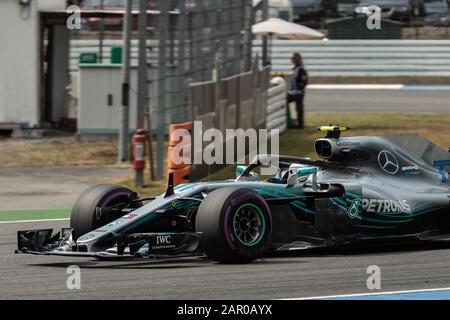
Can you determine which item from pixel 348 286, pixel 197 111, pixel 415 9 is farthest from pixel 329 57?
pixel 348 286

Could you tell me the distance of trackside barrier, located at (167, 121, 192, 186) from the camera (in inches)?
642

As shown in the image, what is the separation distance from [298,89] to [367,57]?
15668 millimetres

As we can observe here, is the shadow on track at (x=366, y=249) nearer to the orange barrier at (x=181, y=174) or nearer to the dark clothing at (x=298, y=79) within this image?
the orange barrier at (x=181, y=174)

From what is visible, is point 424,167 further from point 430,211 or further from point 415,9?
point 415,9

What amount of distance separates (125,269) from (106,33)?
100 feet

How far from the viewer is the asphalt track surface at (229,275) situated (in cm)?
885

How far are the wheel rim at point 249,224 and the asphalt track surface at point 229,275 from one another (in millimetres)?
236

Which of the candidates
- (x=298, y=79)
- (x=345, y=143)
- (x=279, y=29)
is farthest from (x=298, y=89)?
(x=345, y=143)

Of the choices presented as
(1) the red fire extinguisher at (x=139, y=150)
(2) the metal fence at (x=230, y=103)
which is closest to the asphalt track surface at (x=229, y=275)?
(1) the red fire extinguisher at (x=139, y=150)

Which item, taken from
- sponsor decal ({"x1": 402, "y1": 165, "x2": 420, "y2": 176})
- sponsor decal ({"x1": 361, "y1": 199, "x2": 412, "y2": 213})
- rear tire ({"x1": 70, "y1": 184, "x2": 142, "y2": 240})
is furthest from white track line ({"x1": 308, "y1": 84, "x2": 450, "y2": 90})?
rear tire ({"x1": 70, "y1": 184, "x2": 142, "y2": 240})

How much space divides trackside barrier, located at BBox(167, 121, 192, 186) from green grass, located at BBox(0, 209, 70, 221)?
1.65 m

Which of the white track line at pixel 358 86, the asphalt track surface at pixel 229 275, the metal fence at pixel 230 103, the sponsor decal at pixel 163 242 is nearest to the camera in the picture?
the asphalt track surface at pixel 229 275

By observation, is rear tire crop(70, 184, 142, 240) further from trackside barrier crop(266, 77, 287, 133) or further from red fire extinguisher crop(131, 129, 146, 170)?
trackside barrier crop(266, 77, 287, 133)

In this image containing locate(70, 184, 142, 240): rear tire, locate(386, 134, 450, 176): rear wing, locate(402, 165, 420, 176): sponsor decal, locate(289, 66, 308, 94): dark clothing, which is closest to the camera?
locate(70, 184, 142, 240): rear tire
